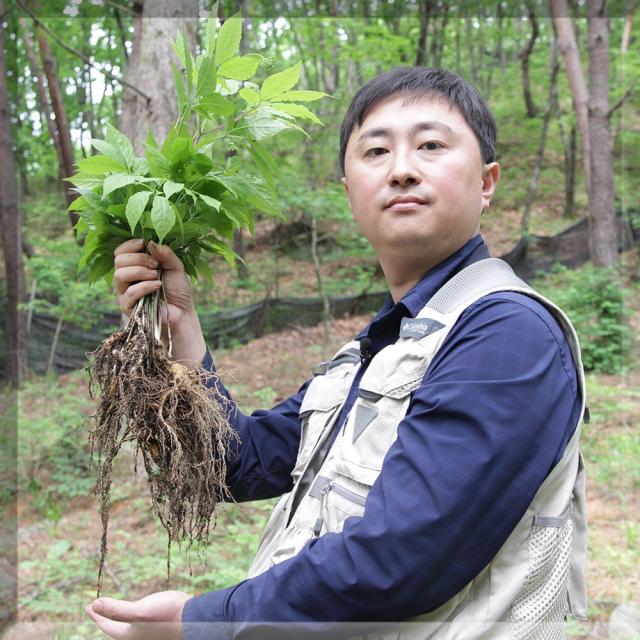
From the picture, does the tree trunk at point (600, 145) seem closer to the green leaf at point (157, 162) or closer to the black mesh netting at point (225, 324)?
the black mesh netting at point (225, 324)

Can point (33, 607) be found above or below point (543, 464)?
below

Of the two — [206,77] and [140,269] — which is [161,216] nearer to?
[140,269]

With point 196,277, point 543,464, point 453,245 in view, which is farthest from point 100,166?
point 543,464

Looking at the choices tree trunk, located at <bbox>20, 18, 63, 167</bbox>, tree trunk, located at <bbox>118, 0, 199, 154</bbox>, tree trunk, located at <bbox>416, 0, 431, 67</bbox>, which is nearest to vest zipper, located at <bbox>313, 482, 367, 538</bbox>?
tree trunk, located at <bbox>118, 0, 199, 154</bbox>

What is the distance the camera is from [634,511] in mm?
4117

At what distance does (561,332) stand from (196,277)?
0.97m

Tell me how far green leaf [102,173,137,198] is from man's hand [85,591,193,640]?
80cm

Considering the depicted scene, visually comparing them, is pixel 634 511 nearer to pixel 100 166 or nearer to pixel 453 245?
pixel 453 245

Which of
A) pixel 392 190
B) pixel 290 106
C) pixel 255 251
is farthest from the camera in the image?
pixel 255 251

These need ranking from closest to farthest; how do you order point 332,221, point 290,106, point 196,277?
point 290,106, point 196,277, point 332,221

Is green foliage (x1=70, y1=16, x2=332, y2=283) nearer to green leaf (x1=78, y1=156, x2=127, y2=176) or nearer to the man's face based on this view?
green leaf (x1=78, y1=156, x2=127, y2=176)

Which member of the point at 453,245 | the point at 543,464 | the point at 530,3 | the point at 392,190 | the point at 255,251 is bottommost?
the point at 255,251

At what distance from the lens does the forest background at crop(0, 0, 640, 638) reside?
3682mm

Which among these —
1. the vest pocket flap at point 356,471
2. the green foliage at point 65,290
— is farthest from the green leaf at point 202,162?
the green foliage at point 65,290
